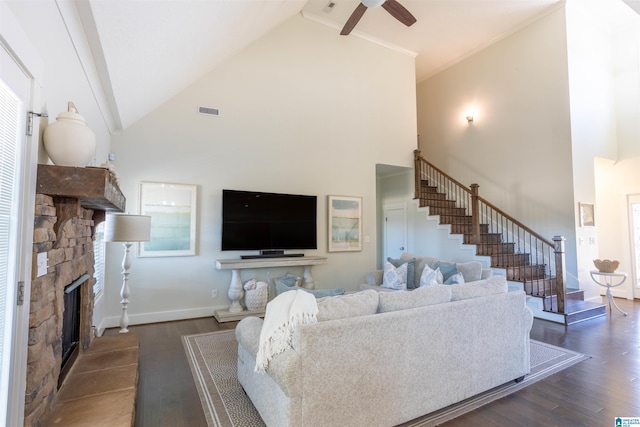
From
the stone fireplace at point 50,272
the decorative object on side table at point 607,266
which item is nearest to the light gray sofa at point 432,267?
the decorative object on side table at point 607,266

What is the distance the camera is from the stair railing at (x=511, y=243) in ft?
15.7

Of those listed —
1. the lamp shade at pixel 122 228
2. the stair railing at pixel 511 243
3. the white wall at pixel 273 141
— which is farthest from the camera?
the stair railing at pixel 511 243

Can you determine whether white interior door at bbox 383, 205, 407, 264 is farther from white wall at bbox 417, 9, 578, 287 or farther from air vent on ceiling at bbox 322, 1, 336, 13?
air vent on ceiling at bbox 322, 1, 336, 13

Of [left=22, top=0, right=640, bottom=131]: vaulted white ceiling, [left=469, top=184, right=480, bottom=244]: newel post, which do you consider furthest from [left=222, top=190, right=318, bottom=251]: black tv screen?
[left=469, top=184, right=480, bottom=244]: newel post

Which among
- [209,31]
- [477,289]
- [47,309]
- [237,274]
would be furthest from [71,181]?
[237,274]

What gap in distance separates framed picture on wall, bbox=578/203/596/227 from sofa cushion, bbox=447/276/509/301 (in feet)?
12.9

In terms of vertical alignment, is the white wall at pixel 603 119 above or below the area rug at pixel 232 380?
above

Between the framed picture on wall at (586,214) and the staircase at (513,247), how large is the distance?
652 mm

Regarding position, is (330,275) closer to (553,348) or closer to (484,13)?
(553,348)

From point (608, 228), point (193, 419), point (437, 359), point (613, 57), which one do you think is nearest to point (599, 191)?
point (608, 228)

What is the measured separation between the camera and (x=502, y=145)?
6570 mm

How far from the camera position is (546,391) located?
2646 millimetres

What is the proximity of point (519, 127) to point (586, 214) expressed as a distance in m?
1.99

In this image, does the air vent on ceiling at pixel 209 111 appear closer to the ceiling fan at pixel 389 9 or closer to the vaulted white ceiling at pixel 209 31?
the vaulted white ceiling at pixel 209 31
